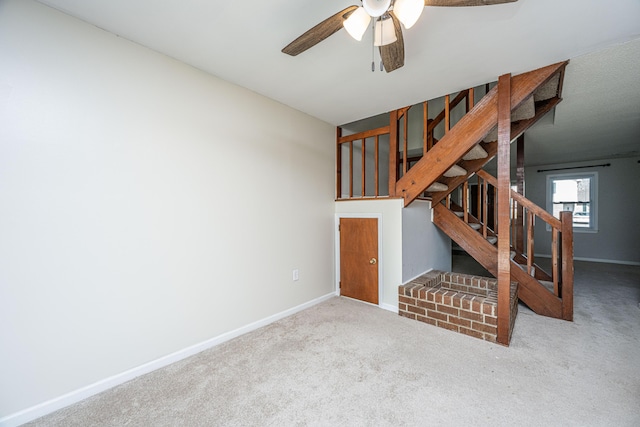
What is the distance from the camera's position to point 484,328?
2.34 meters

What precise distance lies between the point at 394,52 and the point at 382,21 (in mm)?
205

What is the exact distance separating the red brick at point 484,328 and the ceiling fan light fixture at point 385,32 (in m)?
2.50

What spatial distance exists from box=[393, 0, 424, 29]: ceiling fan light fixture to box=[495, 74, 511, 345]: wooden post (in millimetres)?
1582

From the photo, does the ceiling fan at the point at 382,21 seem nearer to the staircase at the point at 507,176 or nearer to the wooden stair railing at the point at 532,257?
the staircase at the point at 507,176

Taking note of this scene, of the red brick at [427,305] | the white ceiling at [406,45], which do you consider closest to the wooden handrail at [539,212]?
the white ceiling at [406,45]

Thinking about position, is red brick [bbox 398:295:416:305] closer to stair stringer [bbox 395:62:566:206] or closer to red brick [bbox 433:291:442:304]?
red brick [bbox 433:291:442:304]

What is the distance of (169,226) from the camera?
79.0 inches

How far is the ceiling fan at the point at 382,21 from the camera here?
1.19 metres

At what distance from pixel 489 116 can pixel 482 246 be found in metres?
1.67

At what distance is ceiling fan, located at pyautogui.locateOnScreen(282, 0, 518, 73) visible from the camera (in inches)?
46.8

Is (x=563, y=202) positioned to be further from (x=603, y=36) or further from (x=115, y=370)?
(x=115, y=370)

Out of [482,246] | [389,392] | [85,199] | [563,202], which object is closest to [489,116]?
[482,246]

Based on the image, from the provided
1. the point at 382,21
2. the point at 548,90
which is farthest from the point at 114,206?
the point at 548,90

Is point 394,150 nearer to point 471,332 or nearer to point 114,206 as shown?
point 471,332
